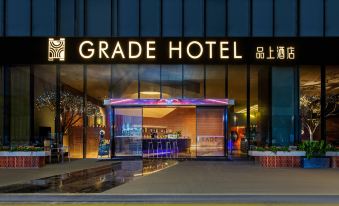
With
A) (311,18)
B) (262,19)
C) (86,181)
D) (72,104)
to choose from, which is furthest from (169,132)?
(86,181)

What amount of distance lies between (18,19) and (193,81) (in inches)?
415

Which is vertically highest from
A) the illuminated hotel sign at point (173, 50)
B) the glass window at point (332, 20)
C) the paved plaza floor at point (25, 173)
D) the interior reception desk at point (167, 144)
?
the glass window at point (332, 20)

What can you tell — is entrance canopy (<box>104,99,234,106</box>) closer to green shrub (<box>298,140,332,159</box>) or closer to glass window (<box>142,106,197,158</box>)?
glass window (<box>142,106,197,158</box>)

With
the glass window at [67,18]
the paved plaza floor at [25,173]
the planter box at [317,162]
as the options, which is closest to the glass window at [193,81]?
the glass window at [67,18]

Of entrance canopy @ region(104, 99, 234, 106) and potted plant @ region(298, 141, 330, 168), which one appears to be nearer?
potted plant @ region(298, 141, 330, 168)

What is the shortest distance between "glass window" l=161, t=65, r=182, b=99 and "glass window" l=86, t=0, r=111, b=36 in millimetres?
3947

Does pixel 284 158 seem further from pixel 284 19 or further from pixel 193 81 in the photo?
pixel 284 19

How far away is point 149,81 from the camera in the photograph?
29281 millimetres

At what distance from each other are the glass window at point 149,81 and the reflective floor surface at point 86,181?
653cm

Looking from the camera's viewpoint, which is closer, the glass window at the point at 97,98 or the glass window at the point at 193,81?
the glass window at the point at 193,81

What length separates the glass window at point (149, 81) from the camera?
29.1 meters

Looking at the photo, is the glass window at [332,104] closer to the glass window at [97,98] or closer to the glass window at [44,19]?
the glass window at [97,98]

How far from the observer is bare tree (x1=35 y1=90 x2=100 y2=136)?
96.3ft

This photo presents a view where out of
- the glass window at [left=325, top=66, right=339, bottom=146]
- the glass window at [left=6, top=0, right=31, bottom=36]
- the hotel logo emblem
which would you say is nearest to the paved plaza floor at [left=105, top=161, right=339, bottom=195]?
the glass window at [left=325, top=66, right=339, bottom=146]
